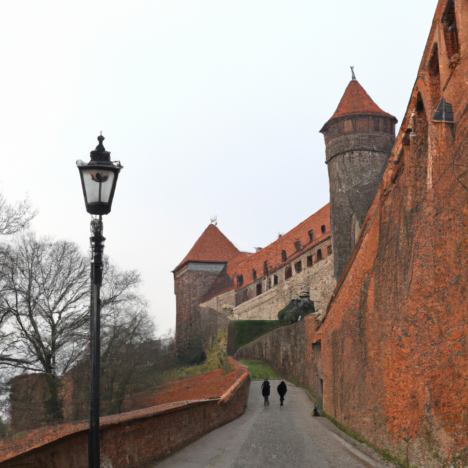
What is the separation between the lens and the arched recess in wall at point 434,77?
996 centimetres

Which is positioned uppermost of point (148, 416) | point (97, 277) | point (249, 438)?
point (97, 277)

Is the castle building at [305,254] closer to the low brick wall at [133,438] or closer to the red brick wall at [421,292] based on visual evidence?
the low brick wall at [133,438]

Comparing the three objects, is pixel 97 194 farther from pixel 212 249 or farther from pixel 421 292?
pixel 212 249

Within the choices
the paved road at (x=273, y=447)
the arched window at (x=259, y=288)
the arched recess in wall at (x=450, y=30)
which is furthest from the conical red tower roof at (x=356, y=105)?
the arched recess in wall at (x=450, y=30)

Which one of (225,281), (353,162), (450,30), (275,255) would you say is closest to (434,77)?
(450,30)

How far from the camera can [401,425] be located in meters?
9.55

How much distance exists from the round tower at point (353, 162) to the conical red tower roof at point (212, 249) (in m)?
27.3

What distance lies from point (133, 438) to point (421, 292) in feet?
16.4

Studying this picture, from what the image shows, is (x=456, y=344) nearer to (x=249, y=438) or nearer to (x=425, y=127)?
(x=425, y=127)

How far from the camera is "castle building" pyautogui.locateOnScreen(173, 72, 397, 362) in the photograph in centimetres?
3222

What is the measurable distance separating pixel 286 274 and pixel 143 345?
1877 centimetres

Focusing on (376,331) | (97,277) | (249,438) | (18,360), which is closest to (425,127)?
(376,331)

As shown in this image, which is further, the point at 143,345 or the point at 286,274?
the point at 286,274

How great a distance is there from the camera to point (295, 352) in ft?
94.9
